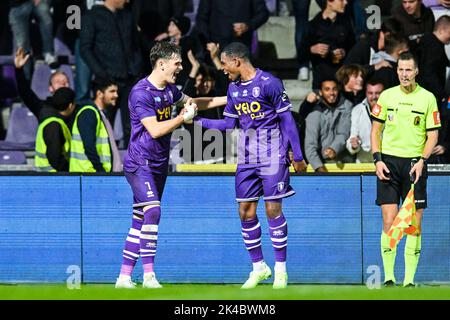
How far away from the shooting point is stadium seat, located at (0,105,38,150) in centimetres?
1738

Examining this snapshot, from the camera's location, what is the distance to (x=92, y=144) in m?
14.8

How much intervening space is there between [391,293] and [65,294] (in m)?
3.10

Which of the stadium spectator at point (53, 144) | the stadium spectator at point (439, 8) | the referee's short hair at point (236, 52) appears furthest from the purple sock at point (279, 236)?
the stadium spectator at point (439, 8)

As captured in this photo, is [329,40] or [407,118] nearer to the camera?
[407,118]

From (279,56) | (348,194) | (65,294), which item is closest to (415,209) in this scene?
(348,194)

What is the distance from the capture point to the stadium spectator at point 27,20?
17859 mm

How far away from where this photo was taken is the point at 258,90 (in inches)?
492

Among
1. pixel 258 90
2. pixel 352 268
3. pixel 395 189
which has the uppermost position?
pixel 258 90

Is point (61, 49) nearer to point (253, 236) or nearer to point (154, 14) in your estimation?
point (154, 14)

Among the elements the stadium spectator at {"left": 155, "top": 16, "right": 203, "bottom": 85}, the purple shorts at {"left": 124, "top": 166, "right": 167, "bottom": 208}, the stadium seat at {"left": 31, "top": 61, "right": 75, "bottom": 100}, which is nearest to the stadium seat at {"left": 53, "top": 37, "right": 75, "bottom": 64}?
the stadium seat at {"left": 31, "top": 61, "right": 75, "bottom": 100}

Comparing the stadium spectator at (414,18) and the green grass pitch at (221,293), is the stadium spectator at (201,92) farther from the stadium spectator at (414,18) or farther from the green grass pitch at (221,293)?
the green grass pitch at (221,293)

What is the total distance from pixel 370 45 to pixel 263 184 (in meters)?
4.50

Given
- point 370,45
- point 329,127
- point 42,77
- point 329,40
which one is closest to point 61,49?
point 42,77
